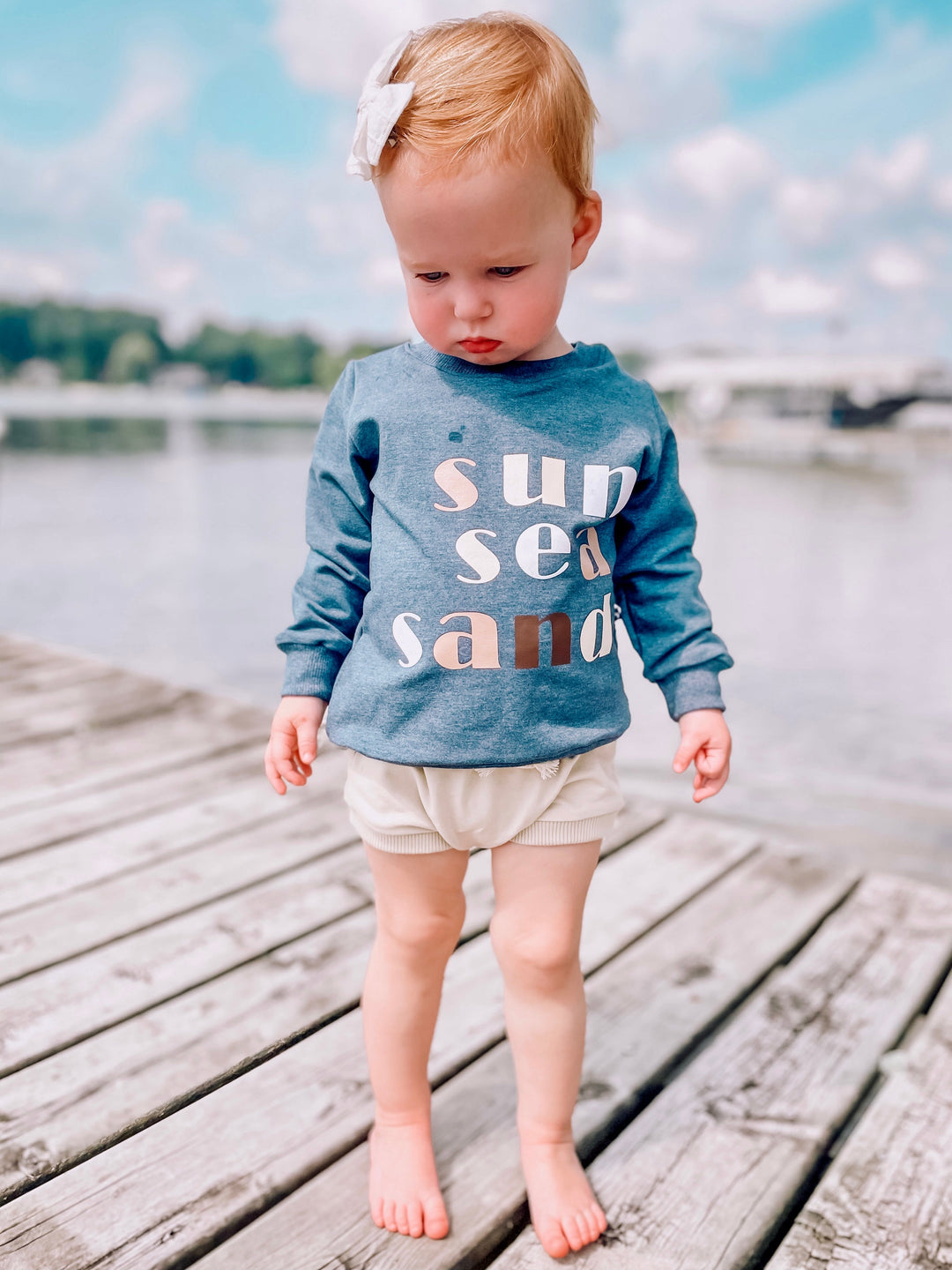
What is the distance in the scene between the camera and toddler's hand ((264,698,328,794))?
1375mm

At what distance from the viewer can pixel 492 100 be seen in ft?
3.63

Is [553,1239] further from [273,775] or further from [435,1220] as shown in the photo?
[273,775]

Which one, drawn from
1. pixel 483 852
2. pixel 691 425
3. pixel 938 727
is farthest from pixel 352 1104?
pixel 691 425

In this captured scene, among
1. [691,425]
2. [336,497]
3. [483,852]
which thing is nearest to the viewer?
[336,497]

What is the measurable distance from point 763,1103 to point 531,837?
2.29 ft

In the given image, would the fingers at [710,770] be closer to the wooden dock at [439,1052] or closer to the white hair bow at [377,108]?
the wooden dock at [439,1052]

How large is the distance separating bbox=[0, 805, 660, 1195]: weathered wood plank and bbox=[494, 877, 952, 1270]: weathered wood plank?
0.55m

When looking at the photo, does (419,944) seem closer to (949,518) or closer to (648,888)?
(648,888)

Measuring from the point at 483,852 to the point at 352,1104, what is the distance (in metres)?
0.87

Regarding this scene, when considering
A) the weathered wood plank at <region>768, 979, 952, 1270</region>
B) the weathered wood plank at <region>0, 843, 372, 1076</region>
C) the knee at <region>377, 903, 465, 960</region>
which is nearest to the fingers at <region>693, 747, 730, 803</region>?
the knee at <region>377, 903, 465, 960</region>

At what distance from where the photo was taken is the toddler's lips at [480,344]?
4.04 feet

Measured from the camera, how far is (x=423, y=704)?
1.25 metres

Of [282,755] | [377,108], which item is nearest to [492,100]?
[377,108]

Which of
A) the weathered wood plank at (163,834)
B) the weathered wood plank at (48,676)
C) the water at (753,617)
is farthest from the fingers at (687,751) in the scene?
the weathered wood plank at (48,676)
